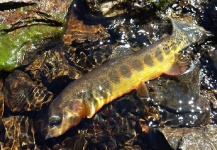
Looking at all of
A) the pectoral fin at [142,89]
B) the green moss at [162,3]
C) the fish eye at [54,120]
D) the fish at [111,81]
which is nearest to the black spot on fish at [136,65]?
the fish at [111,81]

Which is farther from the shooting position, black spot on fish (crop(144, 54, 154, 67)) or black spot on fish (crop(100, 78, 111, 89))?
black spot on fish (crop(144, 54, 154, 67))

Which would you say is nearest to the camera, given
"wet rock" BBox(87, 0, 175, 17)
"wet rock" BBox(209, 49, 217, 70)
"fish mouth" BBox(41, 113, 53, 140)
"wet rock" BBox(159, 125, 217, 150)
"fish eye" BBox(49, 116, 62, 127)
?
"wet rock" BBox(159, 125, 217, 150)

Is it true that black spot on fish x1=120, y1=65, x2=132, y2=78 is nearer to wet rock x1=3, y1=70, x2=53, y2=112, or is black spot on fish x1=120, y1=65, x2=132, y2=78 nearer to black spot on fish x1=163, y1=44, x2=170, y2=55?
black spot on fish x1=163, y1=44, x2=170, y2=55

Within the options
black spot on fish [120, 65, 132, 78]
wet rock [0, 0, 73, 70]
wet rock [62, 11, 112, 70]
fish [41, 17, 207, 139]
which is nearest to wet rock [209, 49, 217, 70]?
fish [41, 17, 207, 139]

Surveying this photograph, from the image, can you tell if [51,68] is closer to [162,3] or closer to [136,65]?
[136,65]

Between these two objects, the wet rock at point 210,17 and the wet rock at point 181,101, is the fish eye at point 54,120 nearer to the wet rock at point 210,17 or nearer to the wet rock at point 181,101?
the wet rock at point 181,101

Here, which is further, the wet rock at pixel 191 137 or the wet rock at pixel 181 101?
the wet rock at pixel 181 101

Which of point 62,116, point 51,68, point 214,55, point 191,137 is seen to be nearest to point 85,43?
point 51,68
